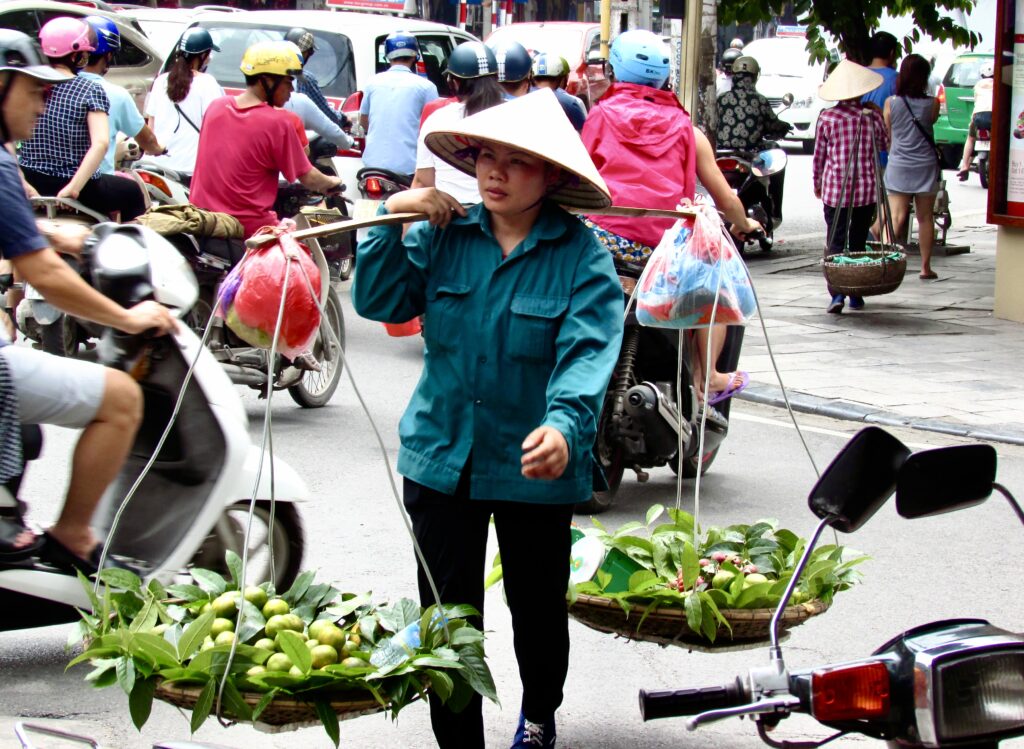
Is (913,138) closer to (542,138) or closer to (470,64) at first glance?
(470,64)

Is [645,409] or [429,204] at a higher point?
[429,204]

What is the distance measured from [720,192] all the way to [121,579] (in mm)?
3382

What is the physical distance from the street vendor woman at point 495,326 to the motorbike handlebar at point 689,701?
117cm

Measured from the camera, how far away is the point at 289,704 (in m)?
2.94

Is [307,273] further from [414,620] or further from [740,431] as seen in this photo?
[740,431]

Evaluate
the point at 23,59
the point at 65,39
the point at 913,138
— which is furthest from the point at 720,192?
the point at 913,138

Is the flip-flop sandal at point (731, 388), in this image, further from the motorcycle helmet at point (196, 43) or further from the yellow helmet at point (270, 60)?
the motorcycle helmet at point (196, 43)

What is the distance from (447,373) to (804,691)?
4.84 feet

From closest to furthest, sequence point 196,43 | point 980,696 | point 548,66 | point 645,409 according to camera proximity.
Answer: point 980,696, point 645,409, point 196,43, point 548,66

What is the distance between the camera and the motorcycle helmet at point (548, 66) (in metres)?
10.8

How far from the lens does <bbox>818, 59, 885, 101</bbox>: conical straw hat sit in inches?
415

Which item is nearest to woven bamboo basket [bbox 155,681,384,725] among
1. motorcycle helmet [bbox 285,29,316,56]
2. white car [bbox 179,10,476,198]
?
motorcycle helmet [bbox 285,29,316,56]

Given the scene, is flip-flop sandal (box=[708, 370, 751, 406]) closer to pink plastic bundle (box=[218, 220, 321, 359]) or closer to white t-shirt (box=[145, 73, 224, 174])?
pink plastic bundle (box=[218, 220, 321, 359])

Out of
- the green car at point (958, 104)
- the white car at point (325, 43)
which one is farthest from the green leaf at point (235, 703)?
the green car at point (958, 104)
